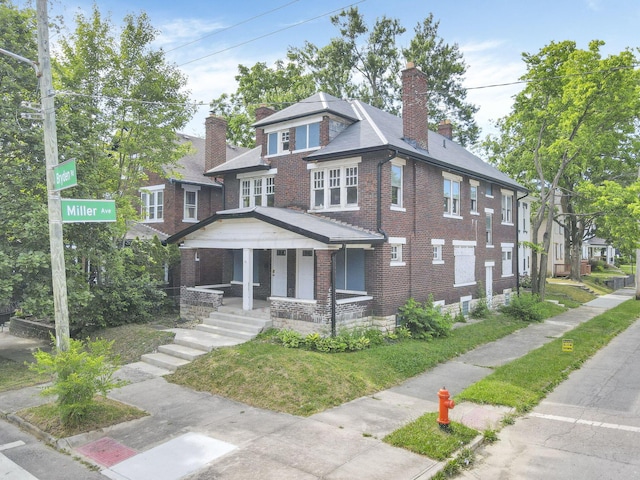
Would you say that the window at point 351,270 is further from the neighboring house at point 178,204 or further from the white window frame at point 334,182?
the neighboring house at point 178,204

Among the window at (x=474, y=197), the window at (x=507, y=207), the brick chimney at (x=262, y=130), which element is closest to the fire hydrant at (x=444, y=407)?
the brick chimney at (x=262, y=130)

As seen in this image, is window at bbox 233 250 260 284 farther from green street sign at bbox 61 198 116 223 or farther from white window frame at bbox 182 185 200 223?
green street sign at bbox 61 198 116 223

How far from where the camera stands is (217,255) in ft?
78.8

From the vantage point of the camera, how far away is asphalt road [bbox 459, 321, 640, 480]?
6.84m

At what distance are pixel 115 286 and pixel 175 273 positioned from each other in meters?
6.32

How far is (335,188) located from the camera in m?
17.0

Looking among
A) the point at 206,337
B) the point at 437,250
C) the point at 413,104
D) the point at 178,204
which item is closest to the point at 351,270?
the point at 437,250

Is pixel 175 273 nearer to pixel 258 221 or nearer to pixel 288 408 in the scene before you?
pixel 258 221

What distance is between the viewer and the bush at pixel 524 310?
21752 millimetres

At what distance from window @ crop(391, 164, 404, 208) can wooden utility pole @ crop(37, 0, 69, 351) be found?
35.9 feet

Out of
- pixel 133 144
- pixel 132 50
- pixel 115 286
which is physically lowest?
pixel 115 286

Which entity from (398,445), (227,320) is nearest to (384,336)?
(227,320)

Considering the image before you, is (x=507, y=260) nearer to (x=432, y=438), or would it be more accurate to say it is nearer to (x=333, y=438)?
(x=432, y=438)

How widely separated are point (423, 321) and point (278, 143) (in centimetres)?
919
